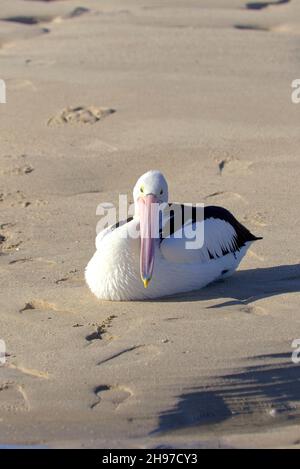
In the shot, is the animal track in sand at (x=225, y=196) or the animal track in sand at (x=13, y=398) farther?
the animal track in sand at (x=225, y=196)

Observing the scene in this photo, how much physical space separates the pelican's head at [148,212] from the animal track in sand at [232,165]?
1.88 meters

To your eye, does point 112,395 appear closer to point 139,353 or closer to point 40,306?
point 139,353

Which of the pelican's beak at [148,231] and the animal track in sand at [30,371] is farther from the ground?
the pelican's beak at [148,231]

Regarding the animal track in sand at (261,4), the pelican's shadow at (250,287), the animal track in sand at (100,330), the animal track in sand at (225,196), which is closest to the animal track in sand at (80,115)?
the animal track in sand at (225,196)

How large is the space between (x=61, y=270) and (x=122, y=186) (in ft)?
4.73

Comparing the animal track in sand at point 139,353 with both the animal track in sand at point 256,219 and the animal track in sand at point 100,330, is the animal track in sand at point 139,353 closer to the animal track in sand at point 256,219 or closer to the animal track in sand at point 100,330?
the animal track in sand at point 100,330

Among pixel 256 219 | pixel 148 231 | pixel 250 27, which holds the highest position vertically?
pixel 250 27

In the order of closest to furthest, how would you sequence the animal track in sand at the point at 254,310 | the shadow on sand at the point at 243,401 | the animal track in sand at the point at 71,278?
1. the shadow on sand at the point at 243,401
2. the animal track in sand at the point at 254,310
3. the animal track in sand at the point at 71,278

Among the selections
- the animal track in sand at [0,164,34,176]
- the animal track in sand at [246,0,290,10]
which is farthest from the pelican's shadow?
the animal track in sand at [246,0,290,10]

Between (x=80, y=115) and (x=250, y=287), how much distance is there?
309 cm

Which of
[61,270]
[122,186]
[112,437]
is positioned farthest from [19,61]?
[112,437]

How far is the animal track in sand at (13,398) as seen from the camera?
437cm

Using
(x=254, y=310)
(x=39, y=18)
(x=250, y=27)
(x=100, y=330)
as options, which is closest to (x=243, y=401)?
(x=254, y=310)

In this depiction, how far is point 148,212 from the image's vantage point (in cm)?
527
